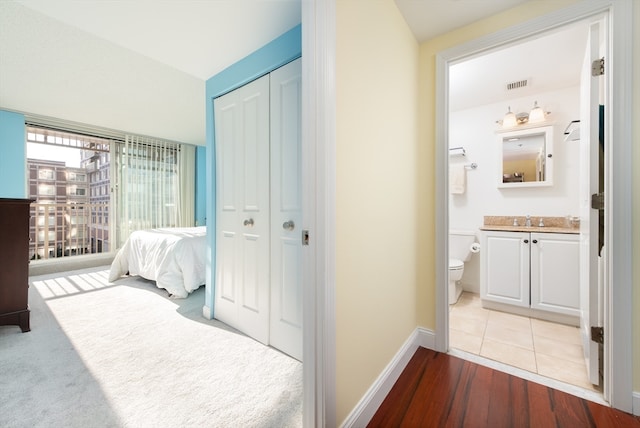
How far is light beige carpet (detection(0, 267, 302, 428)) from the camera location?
1264mm

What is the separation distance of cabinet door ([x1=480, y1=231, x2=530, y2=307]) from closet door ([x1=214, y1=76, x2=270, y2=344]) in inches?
89.7

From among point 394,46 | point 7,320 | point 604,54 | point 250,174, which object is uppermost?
point 394,46

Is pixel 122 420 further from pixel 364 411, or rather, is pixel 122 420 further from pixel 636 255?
pixel 636 255

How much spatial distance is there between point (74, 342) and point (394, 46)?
3.14 m

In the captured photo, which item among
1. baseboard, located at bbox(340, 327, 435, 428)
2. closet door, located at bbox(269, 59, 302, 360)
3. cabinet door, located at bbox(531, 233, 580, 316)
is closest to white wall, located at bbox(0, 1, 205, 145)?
closet door, located at bbox(269, 59, 302, 360)

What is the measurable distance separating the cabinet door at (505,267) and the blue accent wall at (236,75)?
8.41ft

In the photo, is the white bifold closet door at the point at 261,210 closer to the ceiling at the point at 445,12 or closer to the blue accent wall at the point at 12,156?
the ceiling at the point at 445,12

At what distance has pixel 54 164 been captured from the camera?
5.03 meters

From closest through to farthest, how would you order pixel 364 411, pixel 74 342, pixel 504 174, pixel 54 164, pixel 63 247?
pixel 364 411
pixel 74 342
pixel 504 174
pixel 63 247
pixel 54 164

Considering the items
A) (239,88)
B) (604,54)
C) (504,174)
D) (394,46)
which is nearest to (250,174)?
(239,88)

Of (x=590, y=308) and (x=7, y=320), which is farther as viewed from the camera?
(x=7, y=320)

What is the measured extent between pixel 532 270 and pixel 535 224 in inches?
28.9

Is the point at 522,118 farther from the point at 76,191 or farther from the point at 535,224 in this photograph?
the point at 76,191

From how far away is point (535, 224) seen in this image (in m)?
2.84
